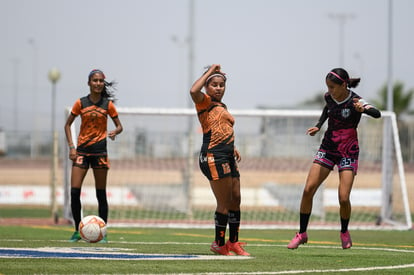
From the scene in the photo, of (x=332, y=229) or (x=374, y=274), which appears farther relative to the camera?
(x=332, y=229)

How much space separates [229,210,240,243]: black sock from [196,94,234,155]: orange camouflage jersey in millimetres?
734

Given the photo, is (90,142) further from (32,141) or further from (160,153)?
(32,141)

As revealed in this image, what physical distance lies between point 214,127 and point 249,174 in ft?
46.6

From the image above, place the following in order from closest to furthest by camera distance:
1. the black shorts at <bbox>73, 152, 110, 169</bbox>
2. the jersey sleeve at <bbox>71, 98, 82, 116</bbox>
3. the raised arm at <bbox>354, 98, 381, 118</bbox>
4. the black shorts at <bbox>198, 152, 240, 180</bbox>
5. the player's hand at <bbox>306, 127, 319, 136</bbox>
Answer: the black shorts at <bbox>198, 152, 240, 180</bbox>
the raised arm at <bbox>354, 98, 381, 118</bbox>
the player's hand at <bbox>306, 127, 319, 136</bbox>
the black shorts at <bbox>73, 152, 110, 169</bbox>
the jersey sleeve at <bbox>71, 98, 82, 116</bbox>

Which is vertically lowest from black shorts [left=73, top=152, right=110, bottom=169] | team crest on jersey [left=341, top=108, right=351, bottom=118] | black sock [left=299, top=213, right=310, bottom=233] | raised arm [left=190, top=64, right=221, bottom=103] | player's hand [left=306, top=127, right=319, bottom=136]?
black sock [left=299, top=213, right=310, bottom=233]

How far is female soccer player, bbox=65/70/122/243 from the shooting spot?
36.6 ft

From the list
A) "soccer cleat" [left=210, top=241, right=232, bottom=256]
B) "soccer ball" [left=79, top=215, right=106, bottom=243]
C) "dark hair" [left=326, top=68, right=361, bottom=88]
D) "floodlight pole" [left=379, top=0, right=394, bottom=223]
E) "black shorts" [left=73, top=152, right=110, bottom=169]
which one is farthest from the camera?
"floodlight pole" [left=379, top=0, right=394, bottom=223]

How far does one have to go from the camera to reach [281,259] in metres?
7.82

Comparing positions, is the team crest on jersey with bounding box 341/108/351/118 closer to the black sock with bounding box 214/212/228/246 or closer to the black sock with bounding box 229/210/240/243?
the black sock with bounding box 229/210/240/243

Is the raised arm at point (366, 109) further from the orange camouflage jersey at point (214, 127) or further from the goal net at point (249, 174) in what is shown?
the goal net at point (249, 174)

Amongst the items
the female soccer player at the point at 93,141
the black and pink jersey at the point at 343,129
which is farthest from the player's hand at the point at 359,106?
the female soccer player at the point at 93,141

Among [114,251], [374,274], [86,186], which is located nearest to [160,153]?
[86,186]

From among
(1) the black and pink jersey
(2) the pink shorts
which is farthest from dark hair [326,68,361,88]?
(2) the pink shorts

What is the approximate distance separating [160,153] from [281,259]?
15679 millimetres
